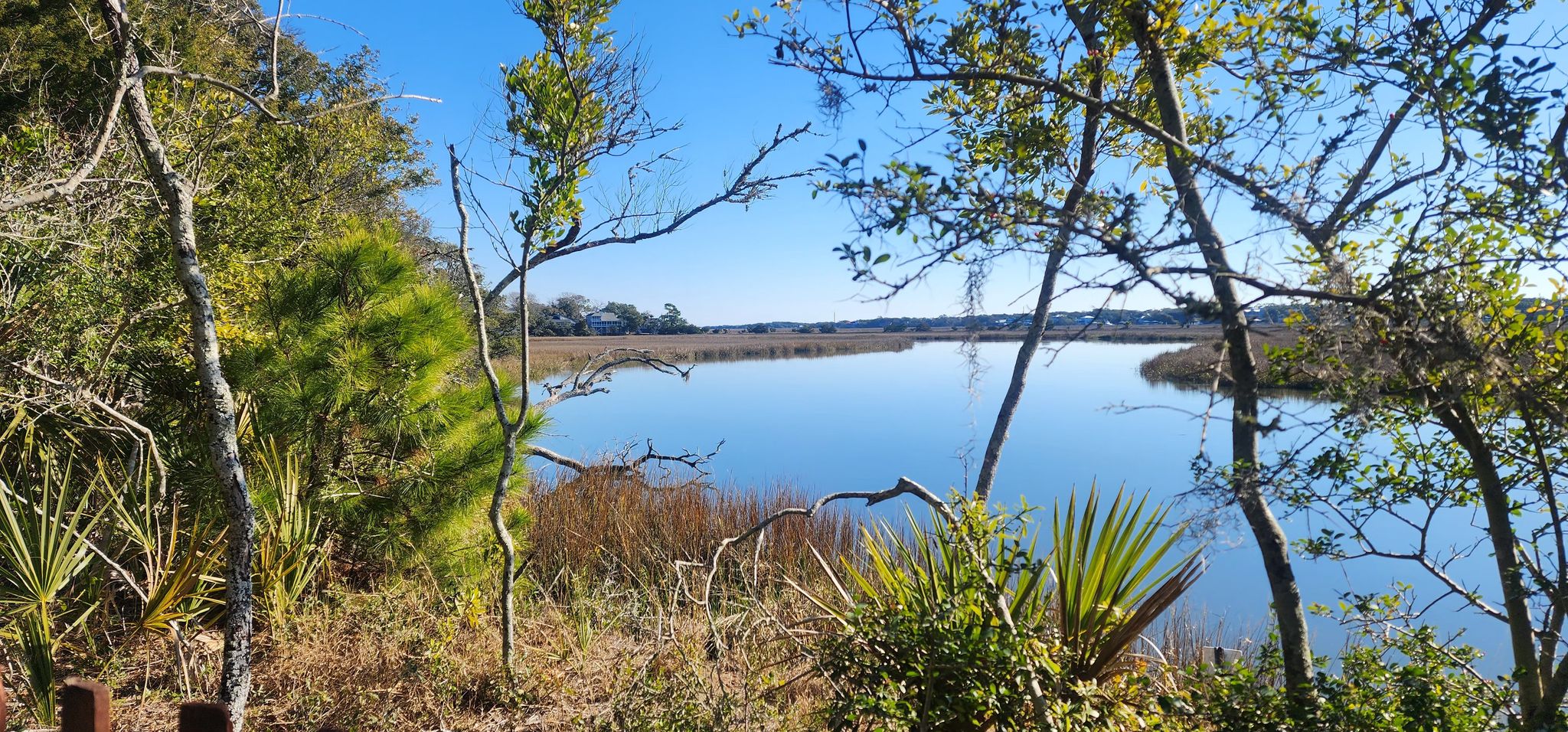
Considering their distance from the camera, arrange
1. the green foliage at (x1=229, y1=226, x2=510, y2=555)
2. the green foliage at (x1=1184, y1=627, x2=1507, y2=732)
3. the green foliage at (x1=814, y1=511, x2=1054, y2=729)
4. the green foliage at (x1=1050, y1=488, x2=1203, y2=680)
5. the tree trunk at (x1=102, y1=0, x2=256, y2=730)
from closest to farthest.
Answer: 1. the green foliage at (x1=1184, y1=627, x2=1507, y2=732)
2. the green foliage at (x1=814, y1=511, x2=1054, y2=729)
3. the tree trunk at (x1=102, y1=0, x2=256, y2=730)
4. the green foliage at (x1=1050, y1=488, x2=1203, y2=680)
5. the green foliage at (x1=229, y1=226, x2=510, y2=555)

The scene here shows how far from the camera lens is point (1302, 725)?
5.61ft

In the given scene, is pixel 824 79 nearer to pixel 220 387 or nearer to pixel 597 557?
pixel 220 387

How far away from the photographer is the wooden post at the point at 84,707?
150 cm

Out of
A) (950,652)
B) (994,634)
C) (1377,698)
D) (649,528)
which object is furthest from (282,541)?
(1377,698)

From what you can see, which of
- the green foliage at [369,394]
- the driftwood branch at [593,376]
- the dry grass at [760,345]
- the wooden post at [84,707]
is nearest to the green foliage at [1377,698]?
the driftwood branch at [593,376]

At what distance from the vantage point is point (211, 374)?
2297 millimetres

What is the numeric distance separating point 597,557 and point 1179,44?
4.69 m

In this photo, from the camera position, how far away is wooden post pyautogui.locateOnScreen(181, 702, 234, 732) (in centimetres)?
144

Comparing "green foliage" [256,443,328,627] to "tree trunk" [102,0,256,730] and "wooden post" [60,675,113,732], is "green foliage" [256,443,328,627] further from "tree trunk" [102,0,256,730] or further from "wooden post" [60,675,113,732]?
"wooden post" [60,675,113,732]

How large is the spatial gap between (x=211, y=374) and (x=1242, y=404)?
107 inches

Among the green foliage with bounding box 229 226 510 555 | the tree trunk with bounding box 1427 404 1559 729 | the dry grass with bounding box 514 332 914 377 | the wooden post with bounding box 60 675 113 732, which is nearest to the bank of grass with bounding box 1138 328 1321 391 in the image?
the tree trunk with bounding box 1427 404 1559 729

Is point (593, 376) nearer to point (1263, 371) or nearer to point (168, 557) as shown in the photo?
point (168, 557)

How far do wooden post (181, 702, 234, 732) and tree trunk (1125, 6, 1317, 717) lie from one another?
1.98 m

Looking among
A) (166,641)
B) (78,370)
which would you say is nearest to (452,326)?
(78,370)
